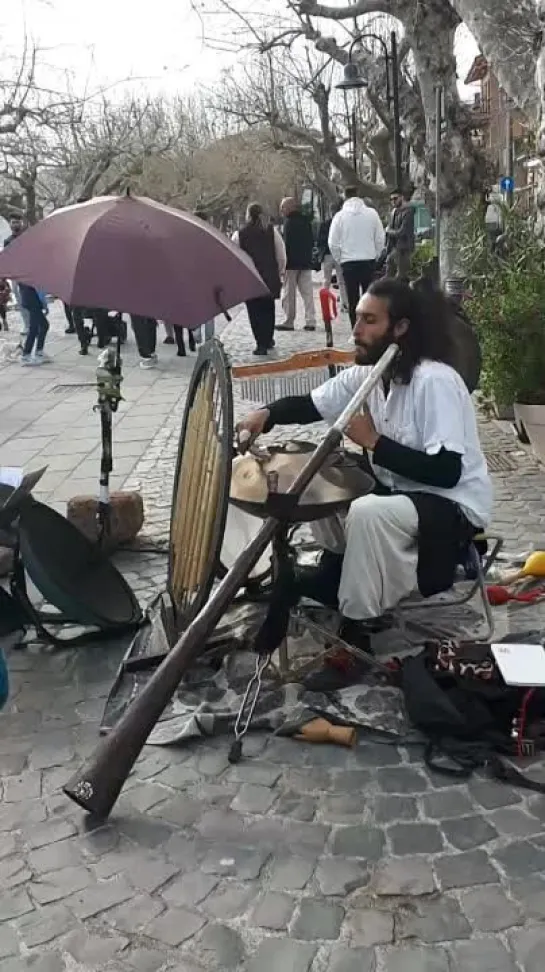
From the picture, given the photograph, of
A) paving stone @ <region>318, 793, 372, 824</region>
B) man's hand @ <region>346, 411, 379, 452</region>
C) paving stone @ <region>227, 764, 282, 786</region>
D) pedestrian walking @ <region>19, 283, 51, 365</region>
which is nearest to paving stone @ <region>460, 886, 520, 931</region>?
paving stone @ <region>318, 793, 372, 824</region>

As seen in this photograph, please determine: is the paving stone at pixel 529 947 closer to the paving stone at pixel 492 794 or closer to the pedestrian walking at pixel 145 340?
the paving stone at pixel 492 794

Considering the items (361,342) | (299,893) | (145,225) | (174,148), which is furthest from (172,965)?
(174,148)

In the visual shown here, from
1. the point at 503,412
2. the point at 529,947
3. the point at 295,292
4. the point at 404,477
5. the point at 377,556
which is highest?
the point at 295,292

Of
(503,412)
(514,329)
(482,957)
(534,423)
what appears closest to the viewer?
(482,957)

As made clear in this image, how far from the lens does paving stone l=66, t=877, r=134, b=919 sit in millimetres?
2512

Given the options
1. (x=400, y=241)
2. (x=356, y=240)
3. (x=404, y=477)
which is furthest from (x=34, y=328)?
(x=404, y=477)

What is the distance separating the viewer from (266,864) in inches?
105

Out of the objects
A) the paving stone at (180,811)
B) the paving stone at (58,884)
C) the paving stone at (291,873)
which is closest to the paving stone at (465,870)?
the paving stone at (291,873)

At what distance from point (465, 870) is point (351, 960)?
1.47ft

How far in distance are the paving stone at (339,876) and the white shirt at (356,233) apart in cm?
1018

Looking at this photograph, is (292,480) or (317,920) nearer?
(317,920)

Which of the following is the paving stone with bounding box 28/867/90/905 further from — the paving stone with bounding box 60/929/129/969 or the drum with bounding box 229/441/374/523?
the drum with bounding box 229/441/374/523

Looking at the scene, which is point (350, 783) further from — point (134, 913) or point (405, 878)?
point (134, 913)

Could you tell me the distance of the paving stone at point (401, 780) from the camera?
2.99 meters
